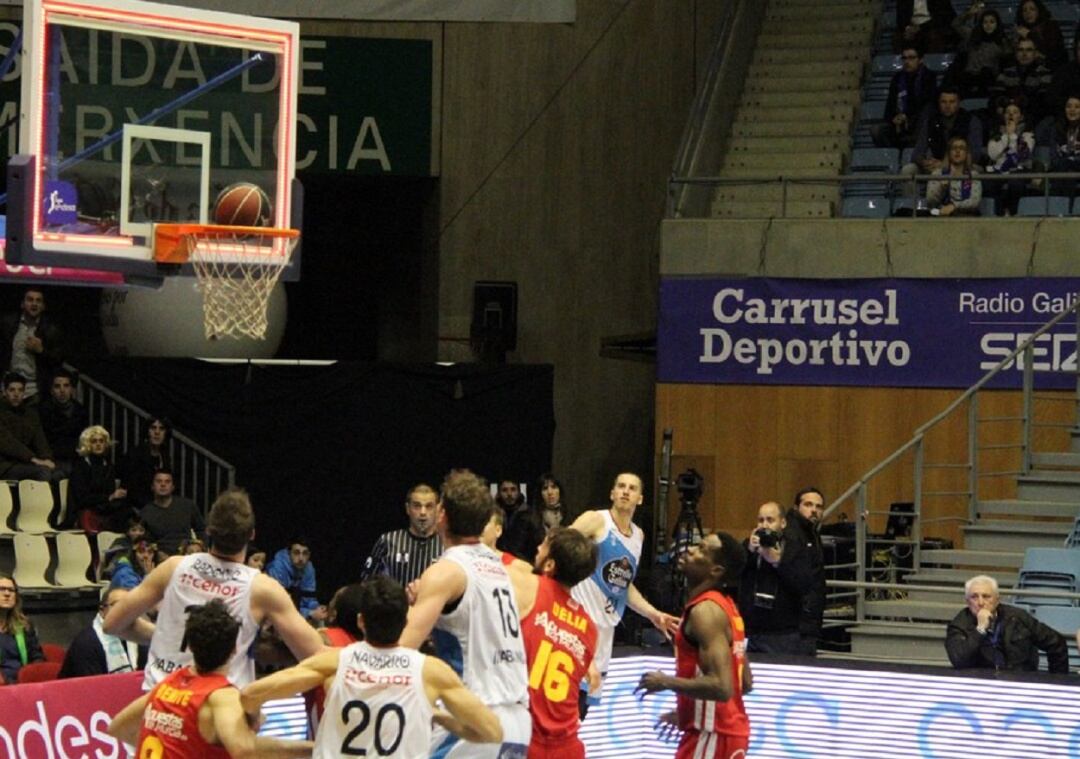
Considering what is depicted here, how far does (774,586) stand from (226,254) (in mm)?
4328

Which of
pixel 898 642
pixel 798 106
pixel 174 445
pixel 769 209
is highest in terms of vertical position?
pixel 798 106

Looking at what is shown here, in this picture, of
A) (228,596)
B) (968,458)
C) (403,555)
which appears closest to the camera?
(228,596)

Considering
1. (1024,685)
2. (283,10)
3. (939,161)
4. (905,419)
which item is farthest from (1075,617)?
(283,10)

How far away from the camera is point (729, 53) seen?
69.3 ft

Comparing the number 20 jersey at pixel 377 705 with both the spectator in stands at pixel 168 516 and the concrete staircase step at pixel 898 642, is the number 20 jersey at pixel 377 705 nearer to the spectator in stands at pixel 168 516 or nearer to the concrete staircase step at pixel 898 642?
the concrete staircase step at pixel 898 642

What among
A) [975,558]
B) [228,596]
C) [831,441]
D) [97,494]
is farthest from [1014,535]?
[228,596]

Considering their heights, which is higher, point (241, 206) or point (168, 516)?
point (241, 206)

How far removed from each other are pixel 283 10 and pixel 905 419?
721 cm

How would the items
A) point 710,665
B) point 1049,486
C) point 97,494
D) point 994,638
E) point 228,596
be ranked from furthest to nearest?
point 97,494 → point 1049,486 → point 994,638 → point 710,665 → point 228,596

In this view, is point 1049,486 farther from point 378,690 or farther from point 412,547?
point 378,690

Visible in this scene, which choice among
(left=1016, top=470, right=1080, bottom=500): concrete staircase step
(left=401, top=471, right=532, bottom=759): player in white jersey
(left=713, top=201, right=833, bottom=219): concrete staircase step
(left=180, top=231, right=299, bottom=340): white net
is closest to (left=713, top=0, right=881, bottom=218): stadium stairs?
(left=713, top=201, right=833, bottom=219): concrete staircase step

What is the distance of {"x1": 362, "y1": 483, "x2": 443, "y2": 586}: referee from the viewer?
13.0 metres

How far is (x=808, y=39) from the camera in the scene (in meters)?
22.2

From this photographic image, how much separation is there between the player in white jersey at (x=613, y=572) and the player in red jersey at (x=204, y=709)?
13.1 ft
